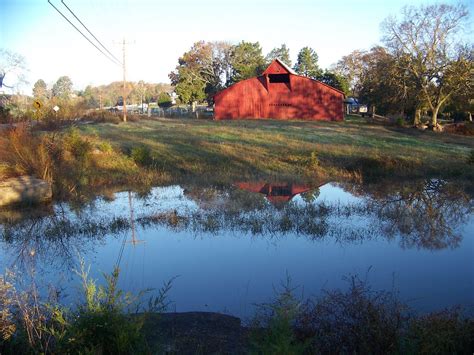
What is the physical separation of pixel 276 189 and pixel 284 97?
31648 mm

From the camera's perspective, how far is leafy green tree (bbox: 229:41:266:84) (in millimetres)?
61000

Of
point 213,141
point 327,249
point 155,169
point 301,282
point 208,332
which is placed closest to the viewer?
point 208,332

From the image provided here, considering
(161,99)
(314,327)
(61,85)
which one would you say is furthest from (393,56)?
(61,85)

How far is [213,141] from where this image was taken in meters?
24.9

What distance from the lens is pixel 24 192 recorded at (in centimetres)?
1297

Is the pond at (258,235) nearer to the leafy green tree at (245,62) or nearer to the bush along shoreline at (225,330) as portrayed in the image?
the bush along shoreline at (225,330)

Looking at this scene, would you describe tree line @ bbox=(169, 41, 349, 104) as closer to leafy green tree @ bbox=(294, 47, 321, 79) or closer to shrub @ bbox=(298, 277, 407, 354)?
leafy green tree @ bbox=(294, 47, 321, 79)

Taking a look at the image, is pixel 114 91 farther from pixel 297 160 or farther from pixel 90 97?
pixel 297 160

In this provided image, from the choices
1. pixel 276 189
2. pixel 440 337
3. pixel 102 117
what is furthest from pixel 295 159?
pixel 102 117

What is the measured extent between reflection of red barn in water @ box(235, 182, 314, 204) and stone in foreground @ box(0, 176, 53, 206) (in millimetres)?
5993

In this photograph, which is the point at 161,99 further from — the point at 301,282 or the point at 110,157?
the point at 301,282

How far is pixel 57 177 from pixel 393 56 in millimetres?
33842

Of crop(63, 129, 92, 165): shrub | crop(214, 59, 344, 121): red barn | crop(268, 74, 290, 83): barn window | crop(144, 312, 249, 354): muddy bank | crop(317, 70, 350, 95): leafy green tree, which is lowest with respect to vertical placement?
crop(144, 312, 249, 354): muddy bank

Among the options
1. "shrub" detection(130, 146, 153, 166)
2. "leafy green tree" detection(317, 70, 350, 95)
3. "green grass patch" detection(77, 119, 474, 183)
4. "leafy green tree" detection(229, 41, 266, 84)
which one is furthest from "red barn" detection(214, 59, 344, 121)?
"shrub" detection(130, 146, 153, 166)
